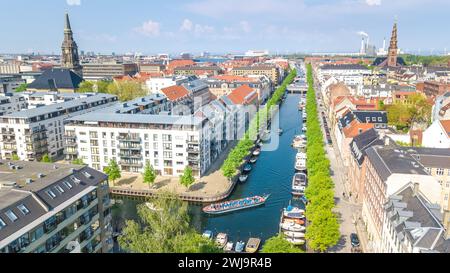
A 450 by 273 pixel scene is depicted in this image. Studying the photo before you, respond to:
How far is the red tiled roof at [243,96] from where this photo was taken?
147 ft

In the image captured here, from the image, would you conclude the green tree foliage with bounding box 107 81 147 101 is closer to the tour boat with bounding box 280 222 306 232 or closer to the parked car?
the tour boat with bounding box 280 222 306 232

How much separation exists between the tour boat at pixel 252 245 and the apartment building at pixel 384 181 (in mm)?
5519

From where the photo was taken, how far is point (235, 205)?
22.7m

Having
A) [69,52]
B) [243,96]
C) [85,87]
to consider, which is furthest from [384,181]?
[69,52]

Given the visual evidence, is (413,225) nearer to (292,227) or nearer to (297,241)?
(297,241)

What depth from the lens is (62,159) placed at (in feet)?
A: 102

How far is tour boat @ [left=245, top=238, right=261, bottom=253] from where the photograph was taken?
58.0ft

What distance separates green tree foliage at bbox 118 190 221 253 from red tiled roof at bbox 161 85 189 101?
2806 cm

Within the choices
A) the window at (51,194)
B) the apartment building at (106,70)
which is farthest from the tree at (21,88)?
the window at (51,194)

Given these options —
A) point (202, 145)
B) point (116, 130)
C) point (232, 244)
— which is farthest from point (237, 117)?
point (232, 244)

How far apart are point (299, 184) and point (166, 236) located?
13818mm

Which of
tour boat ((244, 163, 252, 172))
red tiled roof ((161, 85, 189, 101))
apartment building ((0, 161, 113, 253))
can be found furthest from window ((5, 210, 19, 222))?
red tiled roof ((161, 85, 189, 101))

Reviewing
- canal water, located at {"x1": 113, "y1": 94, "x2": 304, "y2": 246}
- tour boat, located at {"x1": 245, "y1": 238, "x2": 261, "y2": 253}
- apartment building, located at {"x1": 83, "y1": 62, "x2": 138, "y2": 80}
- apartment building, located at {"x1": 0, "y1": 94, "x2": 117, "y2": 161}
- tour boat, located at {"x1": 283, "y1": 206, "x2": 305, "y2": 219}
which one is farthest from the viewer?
apartment building, located at {"x1": 83, "y1": 62, "x2": 138, "y2": 80}
